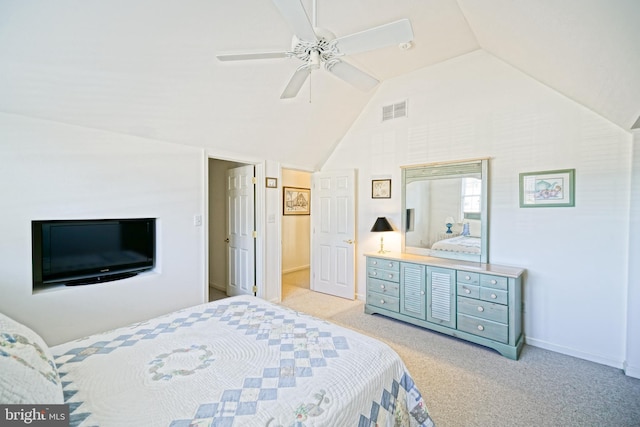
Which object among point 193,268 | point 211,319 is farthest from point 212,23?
point 193,268

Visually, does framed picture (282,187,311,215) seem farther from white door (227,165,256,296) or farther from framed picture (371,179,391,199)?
framed picture (371,179,391,199)

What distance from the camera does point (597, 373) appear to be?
2342mm

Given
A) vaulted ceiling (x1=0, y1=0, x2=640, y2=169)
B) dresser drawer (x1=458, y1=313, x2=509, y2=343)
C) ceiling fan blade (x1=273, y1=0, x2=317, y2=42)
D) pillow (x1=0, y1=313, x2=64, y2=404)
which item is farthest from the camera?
dresser drawer (x1=458, y1=313, x2=509, y2=343)

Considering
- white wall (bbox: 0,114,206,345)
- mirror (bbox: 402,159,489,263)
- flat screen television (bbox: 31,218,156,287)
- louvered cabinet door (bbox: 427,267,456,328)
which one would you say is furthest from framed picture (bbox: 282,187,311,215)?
louvered cabinet door (bbox: 427,267,456,328)

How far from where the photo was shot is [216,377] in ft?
3.99

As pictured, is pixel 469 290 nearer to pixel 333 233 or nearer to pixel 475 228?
pixel 475 228

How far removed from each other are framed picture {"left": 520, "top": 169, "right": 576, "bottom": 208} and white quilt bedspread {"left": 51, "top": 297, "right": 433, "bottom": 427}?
7.90ft

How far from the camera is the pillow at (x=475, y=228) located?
10.2ft

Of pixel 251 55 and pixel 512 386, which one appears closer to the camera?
pixel 251 55

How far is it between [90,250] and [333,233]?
3.01 meters

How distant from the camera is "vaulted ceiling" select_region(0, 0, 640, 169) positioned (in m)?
1.63

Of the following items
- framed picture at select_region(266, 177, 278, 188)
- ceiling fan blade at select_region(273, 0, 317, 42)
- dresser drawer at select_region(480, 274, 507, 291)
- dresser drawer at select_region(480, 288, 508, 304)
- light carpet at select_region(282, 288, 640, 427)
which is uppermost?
ceiling fan blade at select_region(273, 0, 317, 42)

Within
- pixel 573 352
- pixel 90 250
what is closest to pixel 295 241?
pixel 90 250

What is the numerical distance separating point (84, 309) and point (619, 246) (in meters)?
4.81
